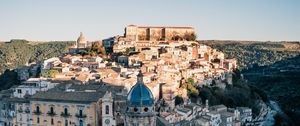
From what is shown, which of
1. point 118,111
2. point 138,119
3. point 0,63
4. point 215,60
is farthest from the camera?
point 0,63

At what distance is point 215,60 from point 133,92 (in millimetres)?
76755

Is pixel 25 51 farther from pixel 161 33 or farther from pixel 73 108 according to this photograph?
pixel 73 108

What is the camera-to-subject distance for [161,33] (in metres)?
108

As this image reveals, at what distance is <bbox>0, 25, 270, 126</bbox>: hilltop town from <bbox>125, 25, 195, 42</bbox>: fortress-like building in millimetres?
1649

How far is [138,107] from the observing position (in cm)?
2050

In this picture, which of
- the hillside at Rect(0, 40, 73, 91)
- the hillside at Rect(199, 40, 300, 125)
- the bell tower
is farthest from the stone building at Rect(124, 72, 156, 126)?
the hillside at Rect(0, 40, 73, 91)

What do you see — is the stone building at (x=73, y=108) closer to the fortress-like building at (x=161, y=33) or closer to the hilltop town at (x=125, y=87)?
the hilltop town at (x=125, y=87)

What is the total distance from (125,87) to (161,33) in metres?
52.5

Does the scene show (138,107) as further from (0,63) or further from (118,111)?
(0,63)

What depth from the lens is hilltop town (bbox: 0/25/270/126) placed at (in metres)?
49.3

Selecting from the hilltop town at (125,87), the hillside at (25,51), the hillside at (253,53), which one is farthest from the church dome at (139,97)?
the hillside at (253,53)

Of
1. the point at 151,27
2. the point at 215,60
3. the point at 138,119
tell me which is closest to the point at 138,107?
the point at 138,119

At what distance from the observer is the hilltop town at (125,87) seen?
162 feet

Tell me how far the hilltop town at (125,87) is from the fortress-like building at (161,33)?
165cm
